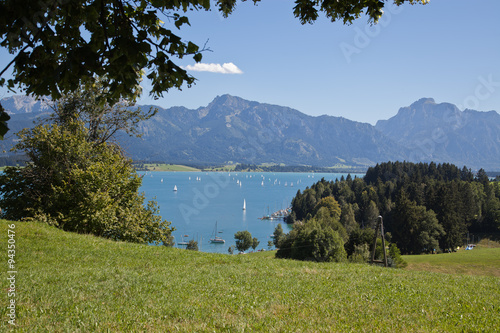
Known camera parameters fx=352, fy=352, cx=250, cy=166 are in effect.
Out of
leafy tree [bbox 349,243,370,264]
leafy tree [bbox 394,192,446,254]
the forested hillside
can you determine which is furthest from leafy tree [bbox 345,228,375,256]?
leafy tree [bbox 394,192,446,254]

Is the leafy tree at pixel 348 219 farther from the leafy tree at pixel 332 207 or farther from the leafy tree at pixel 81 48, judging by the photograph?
the leafy tree at pixel 81 48

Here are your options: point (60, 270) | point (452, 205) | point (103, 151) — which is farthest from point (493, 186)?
point (60, 270)

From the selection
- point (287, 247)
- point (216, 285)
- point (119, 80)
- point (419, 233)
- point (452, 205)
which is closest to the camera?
point (119, 80)

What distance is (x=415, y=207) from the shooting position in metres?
84.4

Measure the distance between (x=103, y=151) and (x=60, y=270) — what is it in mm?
15774

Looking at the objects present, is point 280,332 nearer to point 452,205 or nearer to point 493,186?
point 452,205

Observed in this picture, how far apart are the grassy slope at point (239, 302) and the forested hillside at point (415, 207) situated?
53696 millimetres

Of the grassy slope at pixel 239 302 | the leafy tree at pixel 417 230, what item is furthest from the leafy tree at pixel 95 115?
the leafy tree at pixel 417 230

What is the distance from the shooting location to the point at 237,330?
18.2 feet

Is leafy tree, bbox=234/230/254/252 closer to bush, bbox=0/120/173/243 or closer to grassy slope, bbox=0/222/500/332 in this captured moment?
bush, bbox=0/120/173/243

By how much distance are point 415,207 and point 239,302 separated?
87.0m

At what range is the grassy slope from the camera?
19.1ft

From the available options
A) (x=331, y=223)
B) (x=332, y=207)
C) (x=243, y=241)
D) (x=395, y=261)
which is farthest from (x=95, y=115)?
(x=332, y=207)

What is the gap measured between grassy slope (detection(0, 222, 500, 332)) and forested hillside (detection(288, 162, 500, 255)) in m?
53.7
